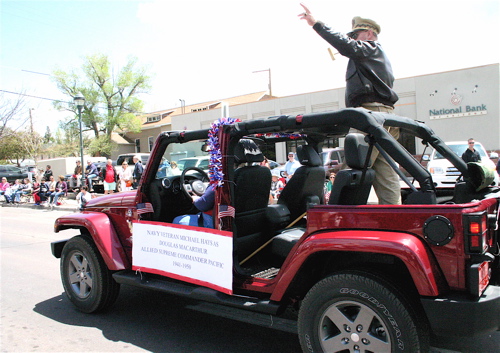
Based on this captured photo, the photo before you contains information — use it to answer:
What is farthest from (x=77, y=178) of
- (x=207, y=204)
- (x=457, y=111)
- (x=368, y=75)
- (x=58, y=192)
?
(x=457, y=111)

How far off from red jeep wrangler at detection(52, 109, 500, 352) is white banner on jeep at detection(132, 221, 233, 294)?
1 centimetres

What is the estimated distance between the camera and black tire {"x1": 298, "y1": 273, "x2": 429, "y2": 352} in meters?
2.38

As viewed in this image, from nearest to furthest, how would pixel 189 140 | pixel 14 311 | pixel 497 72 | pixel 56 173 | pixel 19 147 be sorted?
1. pixel 189 140
2. pixel 14 311
3. pixel 497 72
4. pixel 56 173
5. pixel 19 147

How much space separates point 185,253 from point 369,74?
2373mm

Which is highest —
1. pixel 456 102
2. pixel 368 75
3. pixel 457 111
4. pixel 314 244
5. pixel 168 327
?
pixel 456 102

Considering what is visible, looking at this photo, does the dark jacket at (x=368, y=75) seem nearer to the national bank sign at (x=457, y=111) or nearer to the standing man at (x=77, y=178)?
the standing man at (x=77, y=178)

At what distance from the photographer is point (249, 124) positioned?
Result: 3.22 meters

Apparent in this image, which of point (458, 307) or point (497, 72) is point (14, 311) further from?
point (497, 72)

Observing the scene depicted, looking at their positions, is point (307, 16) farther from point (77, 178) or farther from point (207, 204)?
point (77, 178)

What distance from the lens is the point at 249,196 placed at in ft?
11.7

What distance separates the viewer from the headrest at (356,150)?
270cm

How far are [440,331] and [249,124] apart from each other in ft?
6.44

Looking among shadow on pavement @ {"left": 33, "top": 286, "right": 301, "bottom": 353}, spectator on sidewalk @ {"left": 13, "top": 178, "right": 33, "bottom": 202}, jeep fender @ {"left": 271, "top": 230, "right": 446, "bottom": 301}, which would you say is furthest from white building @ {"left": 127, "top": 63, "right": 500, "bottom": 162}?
jeep fender @ {"left": 271, "top": 230, "right": 446, "bottom": 301}

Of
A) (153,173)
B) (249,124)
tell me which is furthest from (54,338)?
(249,124)
